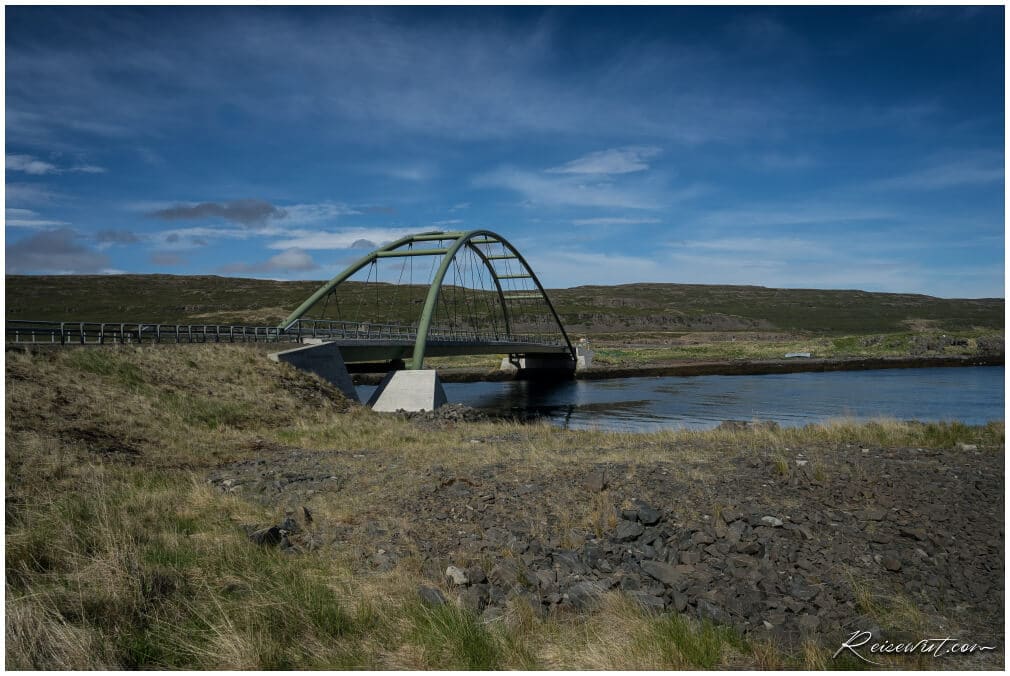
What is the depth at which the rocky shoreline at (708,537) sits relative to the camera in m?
7.14

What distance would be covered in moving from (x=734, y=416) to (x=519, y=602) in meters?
29.3

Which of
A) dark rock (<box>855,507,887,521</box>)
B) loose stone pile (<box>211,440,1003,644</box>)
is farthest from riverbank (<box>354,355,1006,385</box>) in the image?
dark rock (<box>855,507,887,521</box>)

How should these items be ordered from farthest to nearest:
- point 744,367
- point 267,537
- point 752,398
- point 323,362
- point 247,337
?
1. point 744,367
2. point 752,398
3. point 247,337
4. point 323,362
5. point 267,537

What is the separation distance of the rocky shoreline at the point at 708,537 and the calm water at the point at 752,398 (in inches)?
615

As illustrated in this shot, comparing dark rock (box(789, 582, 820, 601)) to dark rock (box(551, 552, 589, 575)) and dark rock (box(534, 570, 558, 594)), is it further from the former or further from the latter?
dark rock (box(534, 570, 558, 594))

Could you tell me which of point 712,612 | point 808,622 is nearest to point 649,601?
point 712,612

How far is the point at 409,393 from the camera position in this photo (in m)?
35.8

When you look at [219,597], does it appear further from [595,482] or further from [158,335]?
[158,335]

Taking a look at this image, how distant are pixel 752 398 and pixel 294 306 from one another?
11466 centimetres

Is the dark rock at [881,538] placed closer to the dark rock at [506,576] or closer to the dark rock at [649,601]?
the dark rock at [649,601]

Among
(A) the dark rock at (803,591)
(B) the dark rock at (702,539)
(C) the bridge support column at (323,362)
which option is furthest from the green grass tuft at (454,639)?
(C) the bridge support column at (323,362)

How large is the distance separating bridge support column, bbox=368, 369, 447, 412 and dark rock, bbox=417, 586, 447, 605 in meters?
27.1

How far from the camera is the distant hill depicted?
413ft

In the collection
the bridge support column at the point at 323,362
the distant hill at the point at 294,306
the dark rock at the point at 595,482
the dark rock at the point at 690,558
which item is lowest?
the dark rock at the point at 690,558
